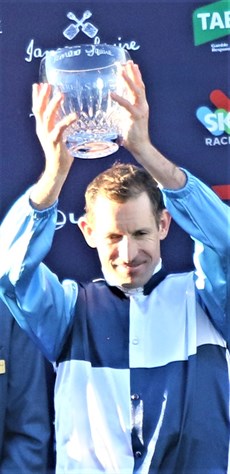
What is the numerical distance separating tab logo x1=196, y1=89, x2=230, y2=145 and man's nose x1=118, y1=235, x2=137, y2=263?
1.55ft

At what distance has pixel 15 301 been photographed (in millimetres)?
2990

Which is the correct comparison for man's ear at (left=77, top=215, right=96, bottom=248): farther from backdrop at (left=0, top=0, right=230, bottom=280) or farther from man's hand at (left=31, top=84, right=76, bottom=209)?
man's hand at (left=31, top=84, right=76, bottom=209)

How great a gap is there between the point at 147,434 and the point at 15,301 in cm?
47

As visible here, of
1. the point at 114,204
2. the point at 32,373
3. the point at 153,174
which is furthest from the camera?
the point at 32,373

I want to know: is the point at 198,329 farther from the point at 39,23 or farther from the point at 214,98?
the point at 39,23

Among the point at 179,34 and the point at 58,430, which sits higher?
the point at 179,34

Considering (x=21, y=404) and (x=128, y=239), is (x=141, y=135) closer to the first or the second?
(x=128, y=239)

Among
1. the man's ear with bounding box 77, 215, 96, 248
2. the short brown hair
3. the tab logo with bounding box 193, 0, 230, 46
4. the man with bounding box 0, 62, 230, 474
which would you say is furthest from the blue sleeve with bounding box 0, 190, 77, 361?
the tab logo with bounding box 193, 0, 230, 46

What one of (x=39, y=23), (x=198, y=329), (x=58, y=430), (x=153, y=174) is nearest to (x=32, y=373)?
(x=58, y=430)

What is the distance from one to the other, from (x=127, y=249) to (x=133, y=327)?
8.3 inches

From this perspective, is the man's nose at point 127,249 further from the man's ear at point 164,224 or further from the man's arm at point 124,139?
the man's arm at point 124,139

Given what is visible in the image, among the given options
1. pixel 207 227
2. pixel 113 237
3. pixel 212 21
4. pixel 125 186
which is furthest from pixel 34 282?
pixel 212 21

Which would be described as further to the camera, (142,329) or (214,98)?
(214,98)

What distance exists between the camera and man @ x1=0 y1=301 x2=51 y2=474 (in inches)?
125
